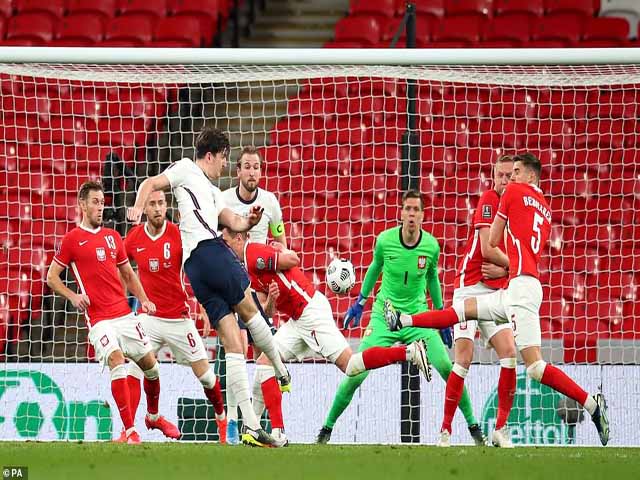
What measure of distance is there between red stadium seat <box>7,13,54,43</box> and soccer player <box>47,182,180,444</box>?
207 inches

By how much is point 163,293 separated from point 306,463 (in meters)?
3.02

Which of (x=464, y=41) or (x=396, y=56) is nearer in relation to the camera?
(x=396, y=56)

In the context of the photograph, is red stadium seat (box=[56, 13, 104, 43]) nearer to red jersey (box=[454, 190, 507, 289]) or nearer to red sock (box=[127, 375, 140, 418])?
red sock (box=[127, 375, 140, 418])

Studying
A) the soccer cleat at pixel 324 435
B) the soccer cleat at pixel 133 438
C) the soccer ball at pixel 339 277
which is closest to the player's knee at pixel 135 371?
the soccer cleat at pixel 133 438

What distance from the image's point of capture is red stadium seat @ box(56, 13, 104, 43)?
13094mm

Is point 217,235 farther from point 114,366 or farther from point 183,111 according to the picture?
point 183,111

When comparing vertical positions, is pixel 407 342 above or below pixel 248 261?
below

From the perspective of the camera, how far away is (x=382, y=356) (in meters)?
8.13

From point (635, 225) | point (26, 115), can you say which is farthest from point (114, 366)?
point (635, 225)

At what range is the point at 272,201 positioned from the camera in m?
8.97

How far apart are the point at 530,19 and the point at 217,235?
6985 mm

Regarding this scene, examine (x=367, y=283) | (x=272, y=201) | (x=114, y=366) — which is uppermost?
(x=272, y=201)

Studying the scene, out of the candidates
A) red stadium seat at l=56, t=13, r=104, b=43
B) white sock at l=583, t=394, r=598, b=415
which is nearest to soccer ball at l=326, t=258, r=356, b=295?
white sock at l=583, t=394, r=598, b=415

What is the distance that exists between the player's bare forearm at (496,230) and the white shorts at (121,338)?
2.79 m
